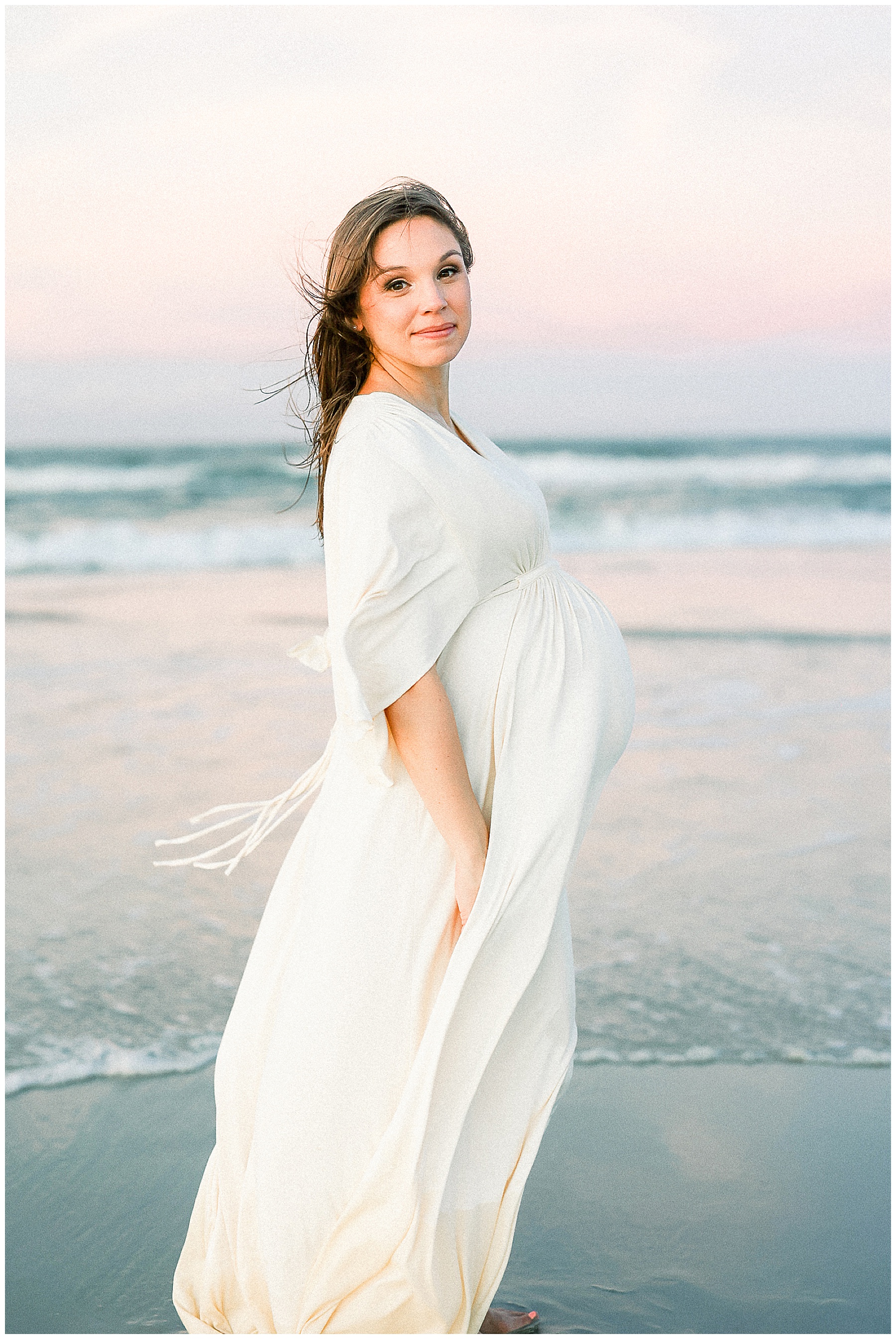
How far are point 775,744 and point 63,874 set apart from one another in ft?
11.7

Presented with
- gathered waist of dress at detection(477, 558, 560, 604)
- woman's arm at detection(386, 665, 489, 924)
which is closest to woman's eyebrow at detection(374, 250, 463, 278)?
gathered waist of dress at detection(477, 558, 560, 604)

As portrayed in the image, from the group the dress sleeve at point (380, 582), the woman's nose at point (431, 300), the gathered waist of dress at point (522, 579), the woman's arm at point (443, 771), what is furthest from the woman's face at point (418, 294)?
the woman's arm at point (443, 771)

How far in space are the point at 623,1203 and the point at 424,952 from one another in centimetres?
113

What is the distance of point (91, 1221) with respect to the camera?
2.70 meters

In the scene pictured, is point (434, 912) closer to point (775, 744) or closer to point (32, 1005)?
point (32, 1005)

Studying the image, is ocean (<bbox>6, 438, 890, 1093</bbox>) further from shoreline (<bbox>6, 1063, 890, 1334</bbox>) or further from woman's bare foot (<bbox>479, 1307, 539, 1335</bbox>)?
woman's bare foot (<bbox>479, 1307, 539, 1335</bbox>)

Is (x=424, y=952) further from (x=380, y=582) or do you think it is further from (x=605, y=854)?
(x=605, y=854)

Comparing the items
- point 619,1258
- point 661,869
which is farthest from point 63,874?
point 619,1258

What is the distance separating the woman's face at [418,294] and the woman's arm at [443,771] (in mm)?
584

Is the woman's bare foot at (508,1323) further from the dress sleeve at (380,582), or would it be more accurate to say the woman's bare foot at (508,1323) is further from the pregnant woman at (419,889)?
the dress sleeve at (380,582)

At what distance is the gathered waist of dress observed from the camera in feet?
6.77

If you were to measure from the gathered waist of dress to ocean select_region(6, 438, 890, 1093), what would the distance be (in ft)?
5.64

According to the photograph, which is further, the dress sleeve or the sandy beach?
the sandy beach

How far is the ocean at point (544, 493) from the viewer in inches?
508
